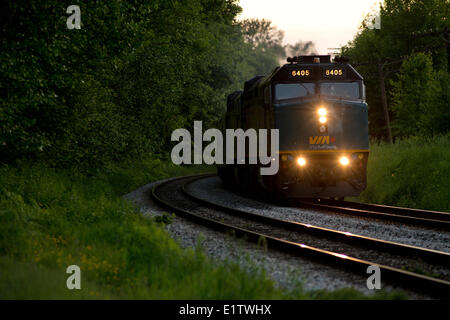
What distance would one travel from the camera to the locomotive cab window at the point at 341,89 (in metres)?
15.2

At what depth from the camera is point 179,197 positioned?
1978 cm

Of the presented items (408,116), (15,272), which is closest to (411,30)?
(408,116)

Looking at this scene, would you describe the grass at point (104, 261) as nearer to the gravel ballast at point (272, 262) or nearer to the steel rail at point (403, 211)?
the gravel ballast at point (272, 262)

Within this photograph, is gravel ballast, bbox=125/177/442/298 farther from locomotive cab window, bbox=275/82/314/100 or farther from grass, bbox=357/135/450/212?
grass, bbox=357/135/450/212

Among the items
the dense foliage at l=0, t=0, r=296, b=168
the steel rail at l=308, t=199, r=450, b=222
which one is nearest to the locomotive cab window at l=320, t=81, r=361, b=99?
the steel rail at l=308, t=199, r=450, b=222

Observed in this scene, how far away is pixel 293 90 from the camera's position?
15266 mm

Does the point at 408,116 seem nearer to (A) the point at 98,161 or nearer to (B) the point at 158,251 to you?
(A) the point at 98,161

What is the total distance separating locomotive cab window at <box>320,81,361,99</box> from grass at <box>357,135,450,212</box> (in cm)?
335

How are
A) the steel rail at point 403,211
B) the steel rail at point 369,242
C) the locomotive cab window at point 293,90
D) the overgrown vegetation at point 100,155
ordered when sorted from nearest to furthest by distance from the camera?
the overgrown vegetation at point 100,155 → the steel rail at point 369,242 → the steel rail at point 403,211 → the locomotive cab window at point 293,90

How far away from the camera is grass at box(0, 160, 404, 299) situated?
17.5 feet

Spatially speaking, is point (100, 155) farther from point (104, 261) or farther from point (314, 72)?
point (104, 261)

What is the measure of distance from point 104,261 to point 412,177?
12.3 m

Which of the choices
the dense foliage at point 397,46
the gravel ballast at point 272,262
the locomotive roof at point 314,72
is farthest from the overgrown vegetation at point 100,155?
the dense foliage at point 397,46
